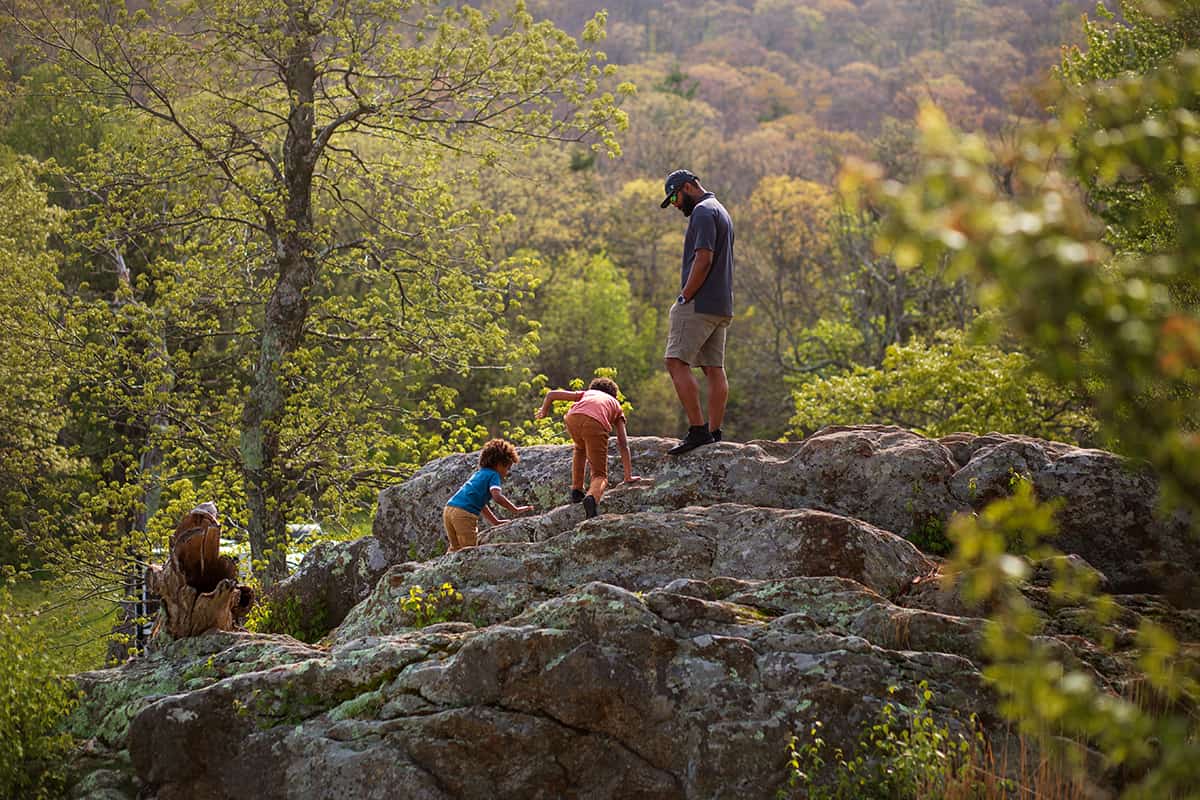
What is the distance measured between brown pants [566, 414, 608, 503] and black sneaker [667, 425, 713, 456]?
92 cm

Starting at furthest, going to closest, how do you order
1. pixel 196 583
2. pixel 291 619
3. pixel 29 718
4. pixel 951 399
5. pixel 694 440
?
1. pixel 951 399
2. pixel 291 619
3. pixel 694 440
4. pixel 196 583
5. pixel 29 718

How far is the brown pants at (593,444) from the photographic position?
9.04 m

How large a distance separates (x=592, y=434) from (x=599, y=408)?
241 millimetres

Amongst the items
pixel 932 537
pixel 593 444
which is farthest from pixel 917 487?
pixel 593 444

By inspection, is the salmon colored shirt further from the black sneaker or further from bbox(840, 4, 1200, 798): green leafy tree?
bbox(840, 4, 1200, 798): green leafy tree

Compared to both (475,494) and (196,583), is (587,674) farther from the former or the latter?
(475,494)

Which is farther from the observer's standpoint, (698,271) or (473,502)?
A: (698,271)

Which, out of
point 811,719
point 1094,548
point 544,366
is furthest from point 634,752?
point 544,366

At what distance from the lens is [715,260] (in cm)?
978

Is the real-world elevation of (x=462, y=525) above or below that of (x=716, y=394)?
below

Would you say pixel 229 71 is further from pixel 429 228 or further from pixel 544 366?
pixel 544 366

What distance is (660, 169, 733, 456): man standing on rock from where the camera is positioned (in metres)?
9.55

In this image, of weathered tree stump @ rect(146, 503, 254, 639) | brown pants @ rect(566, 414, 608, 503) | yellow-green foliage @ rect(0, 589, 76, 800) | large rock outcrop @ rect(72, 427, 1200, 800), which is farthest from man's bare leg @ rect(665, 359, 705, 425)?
yellow-green foliage @ rect(0, 589, 76, 800)

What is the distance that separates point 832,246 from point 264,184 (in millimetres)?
31206
